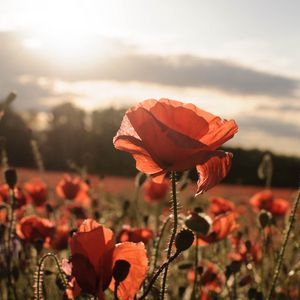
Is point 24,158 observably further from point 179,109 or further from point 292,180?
point 179,109

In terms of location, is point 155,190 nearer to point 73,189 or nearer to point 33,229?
point 73,189

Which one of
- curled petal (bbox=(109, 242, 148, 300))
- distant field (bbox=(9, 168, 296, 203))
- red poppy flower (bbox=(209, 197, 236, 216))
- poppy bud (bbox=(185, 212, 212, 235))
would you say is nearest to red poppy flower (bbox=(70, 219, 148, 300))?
curled petal (bbox=(109, 242, 148, 300))

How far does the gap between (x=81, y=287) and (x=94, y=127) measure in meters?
27.2

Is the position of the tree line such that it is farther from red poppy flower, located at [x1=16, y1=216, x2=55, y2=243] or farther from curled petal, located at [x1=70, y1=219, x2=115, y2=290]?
curled petal, located at [x1=70, y1=219, x2=115, y2=290]

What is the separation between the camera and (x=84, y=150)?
23953 millimetres

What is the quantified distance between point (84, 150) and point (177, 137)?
2259 centimetres

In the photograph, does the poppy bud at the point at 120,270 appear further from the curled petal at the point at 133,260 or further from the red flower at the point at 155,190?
the red flower at the point at 155,190

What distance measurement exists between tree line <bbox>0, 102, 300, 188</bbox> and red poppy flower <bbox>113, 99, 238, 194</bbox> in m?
21.8

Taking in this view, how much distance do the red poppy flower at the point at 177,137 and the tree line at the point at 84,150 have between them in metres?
21.8

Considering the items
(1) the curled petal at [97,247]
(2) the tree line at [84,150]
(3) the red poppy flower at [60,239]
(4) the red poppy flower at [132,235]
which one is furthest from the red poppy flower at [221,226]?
(2) the tree line at [84,150]

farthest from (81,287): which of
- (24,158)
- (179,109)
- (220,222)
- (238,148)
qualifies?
(238,148)

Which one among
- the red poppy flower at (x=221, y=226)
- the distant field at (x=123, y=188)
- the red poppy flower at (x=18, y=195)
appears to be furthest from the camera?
the distant field at (x=123, y=188)

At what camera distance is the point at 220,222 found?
2.74 m

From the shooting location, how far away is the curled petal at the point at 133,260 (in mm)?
1560
